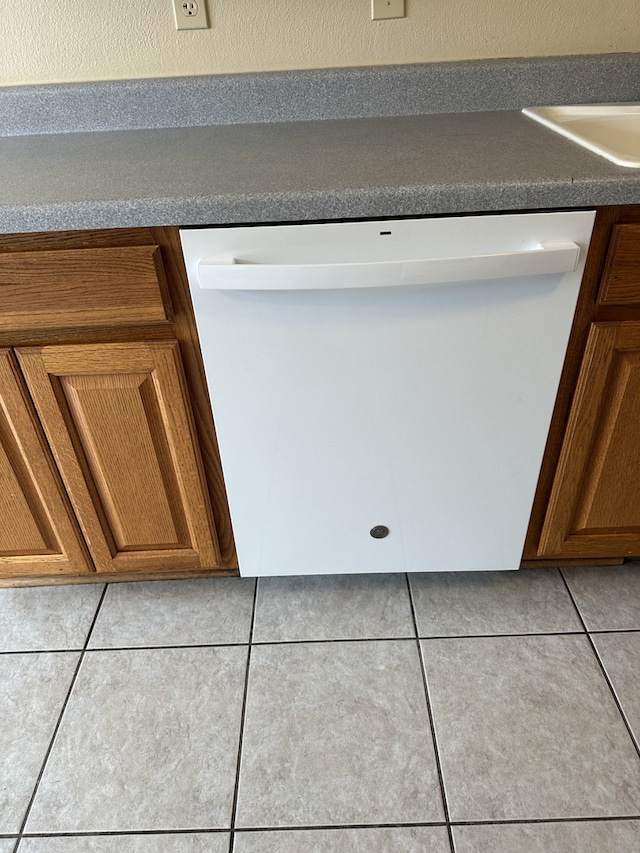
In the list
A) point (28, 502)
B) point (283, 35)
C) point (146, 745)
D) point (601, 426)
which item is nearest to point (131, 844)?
point (146, 745)

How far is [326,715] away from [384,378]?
2.20 feet

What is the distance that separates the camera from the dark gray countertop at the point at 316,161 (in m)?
0.94

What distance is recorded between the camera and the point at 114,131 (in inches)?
55.1

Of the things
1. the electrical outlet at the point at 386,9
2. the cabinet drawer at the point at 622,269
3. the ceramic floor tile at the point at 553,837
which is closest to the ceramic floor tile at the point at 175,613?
the ceramic floor tile at the point at 553,837

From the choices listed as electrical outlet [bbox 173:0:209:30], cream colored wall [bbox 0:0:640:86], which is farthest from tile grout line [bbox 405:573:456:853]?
electrical outlet [bbox 173:0:209:30]

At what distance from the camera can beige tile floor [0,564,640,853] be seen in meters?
1.07

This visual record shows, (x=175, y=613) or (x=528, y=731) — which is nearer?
(x=528, y=731)

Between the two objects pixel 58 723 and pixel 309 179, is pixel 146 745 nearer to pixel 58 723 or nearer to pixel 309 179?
pixel 58 723

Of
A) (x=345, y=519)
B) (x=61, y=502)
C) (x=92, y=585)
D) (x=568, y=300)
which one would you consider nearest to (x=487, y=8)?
(x=568, y=300)

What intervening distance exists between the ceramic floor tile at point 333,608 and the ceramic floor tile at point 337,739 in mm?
32

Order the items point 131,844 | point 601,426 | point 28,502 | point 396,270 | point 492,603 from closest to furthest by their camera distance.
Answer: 1. point 396,270
2. point 131,844
3. point 601,426
4. point 28,502
5. point 492,603

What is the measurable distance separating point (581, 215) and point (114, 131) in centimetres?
102

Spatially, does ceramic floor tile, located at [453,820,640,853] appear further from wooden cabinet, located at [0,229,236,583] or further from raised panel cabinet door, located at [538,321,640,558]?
wooden cabinet, located at [0,229,236,583]

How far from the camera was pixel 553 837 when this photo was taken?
3.42ft
